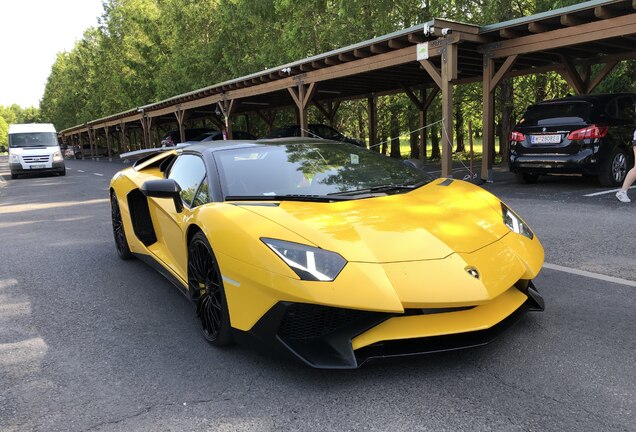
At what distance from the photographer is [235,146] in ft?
12.6

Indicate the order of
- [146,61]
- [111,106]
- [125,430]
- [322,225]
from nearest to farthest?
[125,430], [322,225], [146,61], [111,106]

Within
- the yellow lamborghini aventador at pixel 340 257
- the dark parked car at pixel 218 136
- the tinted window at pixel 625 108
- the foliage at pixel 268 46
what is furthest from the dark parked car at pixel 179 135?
the yellow lamborghini aventador at pixel 340 257

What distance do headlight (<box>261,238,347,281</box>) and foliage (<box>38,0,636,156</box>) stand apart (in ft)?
44.9

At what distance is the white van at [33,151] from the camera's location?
67.4ft

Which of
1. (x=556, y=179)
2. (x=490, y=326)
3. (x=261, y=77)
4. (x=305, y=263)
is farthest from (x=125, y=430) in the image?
(x=261, y=77)

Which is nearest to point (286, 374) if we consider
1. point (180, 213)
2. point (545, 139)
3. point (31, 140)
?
point (180, 213)

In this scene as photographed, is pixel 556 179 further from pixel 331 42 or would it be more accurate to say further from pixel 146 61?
pixel 146 61

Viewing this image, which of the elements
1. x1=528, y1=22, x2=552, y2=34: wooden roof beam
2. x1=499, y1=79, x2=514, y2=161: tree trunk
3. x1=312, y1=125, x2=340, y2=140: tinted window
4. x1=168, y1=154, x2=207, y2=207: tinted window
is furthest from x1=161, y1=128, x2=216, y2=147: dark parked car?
x1=168, y1=154, x2=207, y2=207: tinted window

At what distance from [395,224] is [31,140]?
2292 cm

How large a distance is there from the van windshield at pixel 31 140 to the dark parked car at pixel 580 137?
790 inches

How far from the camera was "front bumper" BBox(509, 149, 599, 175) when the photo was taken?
845 centimetres

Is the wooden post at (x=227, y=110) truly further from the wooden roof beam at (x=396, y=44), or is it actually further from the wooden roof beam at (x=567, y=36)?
the wooden roof beam at (x=567, y=36)

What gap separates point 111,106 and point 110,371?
51.7m

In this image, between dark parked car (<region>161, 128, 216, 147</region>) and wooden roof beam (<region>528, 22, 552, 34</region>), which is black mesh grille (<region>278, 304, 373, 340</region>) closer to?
wooden roof beam (<region>528, 22, 552, 34</region>)
